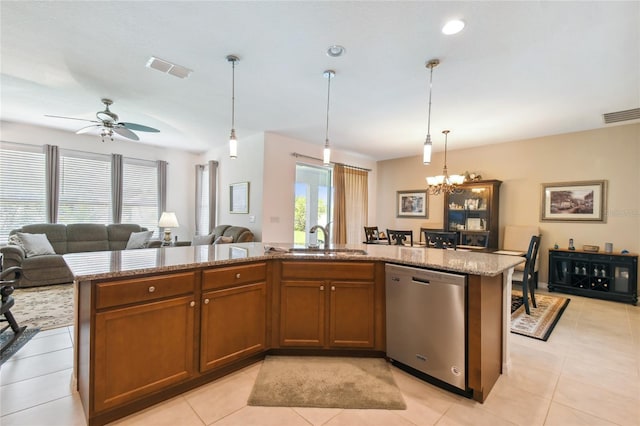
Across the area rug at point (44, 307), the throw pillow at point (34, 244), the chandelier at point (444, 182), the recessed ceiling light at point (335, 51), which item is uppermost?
the recessed ceiling light at point (335, 51)

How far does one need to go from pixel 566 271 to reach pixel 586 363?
2841mm

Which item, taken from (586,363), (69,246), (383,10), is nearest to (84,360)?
(383,10)

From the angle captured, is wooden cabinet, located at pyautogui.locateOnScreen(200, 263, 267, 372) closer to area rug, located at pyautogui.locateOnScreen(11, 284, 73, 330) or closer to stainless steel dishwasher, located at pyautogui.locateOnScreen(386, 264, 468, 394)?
stainless steel dishwasher, located at pyautogui.locateOnScreen(386, 264, 468, 394)

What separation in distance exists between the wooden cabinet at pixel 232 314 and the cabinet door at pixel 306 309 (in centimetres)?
19

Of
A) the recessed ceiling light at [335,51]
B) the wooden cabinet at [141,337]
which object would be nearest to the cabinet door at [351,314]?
the wooden cabinet at [141,337]

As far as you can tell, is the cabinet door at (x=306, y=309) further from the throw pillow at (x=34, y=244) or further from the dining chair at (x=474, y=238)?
the throw pillow at (x=34, y=244)

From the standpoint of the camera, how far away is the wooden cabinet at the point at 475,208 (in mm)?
5250

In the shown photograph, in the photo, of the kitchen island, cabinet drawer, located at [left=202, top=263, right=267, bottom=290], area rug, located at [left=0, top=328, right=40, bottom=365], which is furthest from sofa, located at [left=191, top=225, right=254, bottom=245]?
cabinet drawer, located at [left=202, top=263, right=267, bottom=290]

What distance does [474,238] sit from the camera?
548 cm

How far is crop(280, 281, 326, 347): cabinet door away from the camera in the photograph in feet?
7.99

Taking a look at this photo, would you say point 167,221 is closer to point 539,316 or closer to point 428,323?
point 428,323

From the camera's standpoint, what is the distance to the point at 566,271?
4.62m

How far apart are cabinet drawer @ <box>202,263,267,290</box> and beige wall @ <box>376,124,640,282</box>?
4.21 m

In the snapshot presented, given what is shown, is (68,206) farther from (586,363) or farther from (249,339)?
(586,363)
